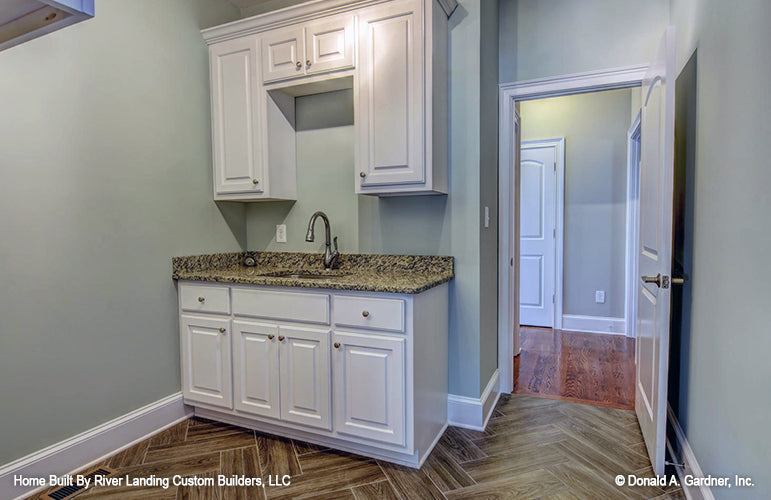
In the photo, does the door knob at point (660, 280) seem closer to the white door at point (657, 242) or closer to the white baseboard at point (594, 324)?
the white door at point (657, 242)

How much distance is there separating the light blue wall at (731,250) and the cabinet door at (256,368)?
188 cm

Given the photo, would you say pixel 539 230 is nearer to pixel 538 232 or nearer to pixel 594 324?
pixel 538 232

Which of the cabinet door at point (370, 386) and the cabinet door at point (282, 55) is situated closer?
the cabinet door at point (370, 386)

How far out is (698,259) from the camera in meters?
1.82

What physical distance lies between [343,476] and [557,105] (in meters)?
4.22

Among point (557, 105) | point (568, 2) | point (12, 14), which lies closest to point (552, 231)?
point (557, 105)

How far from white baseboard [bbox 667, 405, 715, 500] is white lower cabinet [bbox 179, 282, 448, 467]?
109 cm

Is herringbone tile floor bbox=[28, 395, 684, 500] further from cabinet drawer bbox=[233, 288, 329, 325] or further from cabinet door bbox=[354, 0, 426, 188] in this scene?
cabinet door bbox=[354, 0, 426, 188]

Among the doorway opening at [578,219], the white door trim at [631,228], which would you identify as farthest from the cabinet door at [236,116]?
the white door trim at [631,228]

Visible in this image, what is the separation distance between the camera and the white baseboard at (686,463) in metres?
1.59

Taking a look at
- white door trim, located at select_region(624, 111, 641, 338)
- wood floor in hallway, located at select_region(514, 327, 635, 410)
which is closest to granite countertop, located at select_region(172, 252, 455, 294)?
wood floor in hallway, located at select_region(514, 327, 635, 410)

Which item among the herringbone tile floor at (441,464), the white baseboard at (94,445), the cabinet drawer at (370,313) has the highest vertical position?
the cabinet drawer at (370,313)

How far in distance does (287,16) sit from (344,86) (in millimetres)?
476

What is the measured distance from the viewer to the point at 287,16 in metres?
2.38
